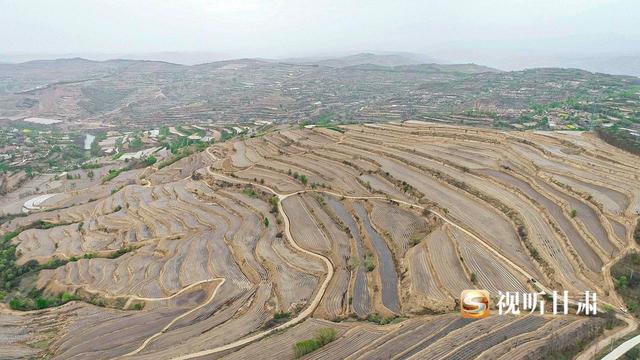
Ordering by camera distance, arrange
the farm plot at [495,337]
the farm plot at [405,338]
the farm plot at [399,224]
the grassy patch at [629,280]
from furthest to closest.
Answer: the farm plot at [399,224], the grassy patch at [629,280], the farm plot at [405,338], the farm plot at [495,337]

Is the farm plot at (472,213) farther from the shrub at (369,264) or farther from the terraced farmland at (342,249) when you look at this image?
the shrub at (369,264)

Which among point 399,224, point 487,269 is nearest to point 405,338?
point 487,269

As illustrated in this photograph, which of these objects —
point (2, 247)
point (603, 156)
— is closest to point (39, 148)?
point (2, 247)

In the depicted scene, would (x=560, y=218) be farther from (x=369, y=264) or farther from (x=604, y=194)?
(x=369, y=264)

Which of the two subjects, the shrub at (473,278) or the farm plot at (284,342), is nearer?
the farm plot at (284,342)

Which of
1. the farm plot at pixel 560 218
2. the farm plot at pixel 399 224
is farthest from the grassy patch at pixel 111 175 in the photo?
the farm plot at pixel 560 218

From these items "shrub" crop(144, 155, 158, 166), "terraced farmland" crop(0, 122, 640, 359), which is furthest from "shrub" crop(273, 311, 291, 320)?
"shrub" crop(144, 155, 158, 166)

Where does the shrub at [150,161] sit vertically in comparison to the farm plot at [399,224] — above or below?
below

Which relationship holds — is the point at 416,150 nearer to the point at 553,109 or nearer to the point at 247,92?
the point at 553,109
